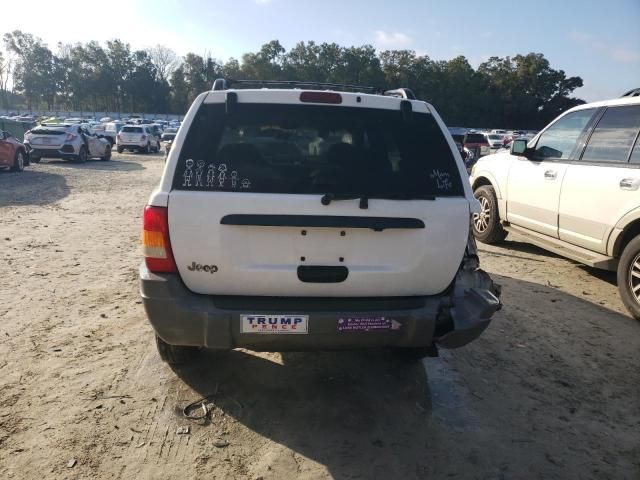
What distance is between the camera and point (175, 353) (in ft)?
11.2

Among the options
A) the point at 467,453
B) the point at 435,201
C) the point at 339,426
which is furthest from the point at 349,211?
the point at 467,453

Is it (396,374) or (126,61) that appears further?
(126,61)

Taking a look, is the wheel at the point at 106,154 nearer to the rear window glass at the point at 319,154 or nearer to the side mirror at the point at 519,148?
the side mirror at the point at 519,148

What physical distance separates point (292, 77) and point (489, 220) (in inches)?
3572

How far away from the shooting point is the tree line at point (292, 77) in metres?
88.1

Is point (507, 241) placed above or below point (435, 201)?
below

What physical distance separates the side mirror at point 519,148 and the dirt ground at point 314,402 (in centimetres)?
228

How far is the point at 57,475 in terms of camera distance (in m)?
2.51

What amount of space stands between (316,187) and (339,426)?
146cm

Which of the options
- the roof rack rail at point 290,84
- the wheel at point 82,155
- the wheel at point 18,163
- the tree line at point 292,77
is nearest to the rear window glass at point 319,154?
the roof rack rail at point 290,84

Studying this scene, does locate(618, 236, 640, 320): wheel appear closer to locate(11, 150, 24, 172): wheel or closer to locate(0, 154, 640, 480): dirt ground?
locate(0, 154, 640, 480): dirt ground

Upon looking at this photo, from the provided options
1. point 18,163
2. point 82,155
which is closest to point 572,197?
point 18,163

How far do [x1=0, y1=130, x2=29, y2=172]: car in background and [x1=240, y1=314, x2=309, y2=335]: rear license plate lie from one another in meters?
16.1

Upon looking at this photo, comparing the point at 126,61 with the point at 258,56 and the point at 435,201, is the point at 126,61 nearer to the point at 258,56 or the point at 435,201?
the point at 258,56
